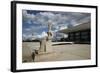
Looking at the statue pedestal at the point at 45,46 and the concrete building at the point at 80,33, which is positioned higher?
the concrete building at the point at 80,33

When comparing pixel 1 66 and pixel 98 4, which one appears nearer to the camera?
pixel 1 66

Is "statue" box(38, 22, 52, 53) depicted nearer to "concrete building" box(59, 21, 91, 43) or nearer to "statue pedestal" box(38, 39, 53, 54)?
"statue pedestal" box(38, 39, 53, 54)

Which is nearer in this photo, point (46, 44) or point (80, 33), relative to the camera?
point (46, 44)

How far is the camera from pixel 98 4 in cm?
186

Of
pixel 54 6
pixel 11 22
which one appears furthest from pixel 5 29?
pixel 54 6

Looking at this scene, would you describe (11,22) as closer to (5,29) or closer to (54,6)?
(5,29)

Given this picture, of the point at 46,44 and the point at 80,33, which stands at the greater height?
the point at 80,33

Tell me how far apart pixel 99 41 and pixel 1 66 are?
983mm

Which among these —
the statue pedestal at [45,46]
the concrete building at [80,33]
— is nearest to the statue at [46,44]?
the statue pedestal at [45,46]

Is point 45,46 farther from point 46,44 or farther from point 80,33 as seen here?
point 80,33

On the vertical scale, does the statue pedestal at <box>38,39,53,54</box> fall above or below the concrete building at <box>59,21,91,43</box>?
below

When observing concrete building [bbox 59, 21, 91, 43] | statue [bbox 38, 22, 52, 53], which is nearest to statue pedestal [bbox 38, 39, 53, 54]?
statue [bbox 38, 22, 52, 53]

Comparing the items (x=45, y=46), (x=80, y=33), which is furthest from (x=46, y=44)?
(x=80, y=33)

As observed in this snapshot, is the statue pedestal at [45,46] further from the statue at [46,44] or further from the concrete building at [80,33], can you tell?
the concrete building at [80,33]
